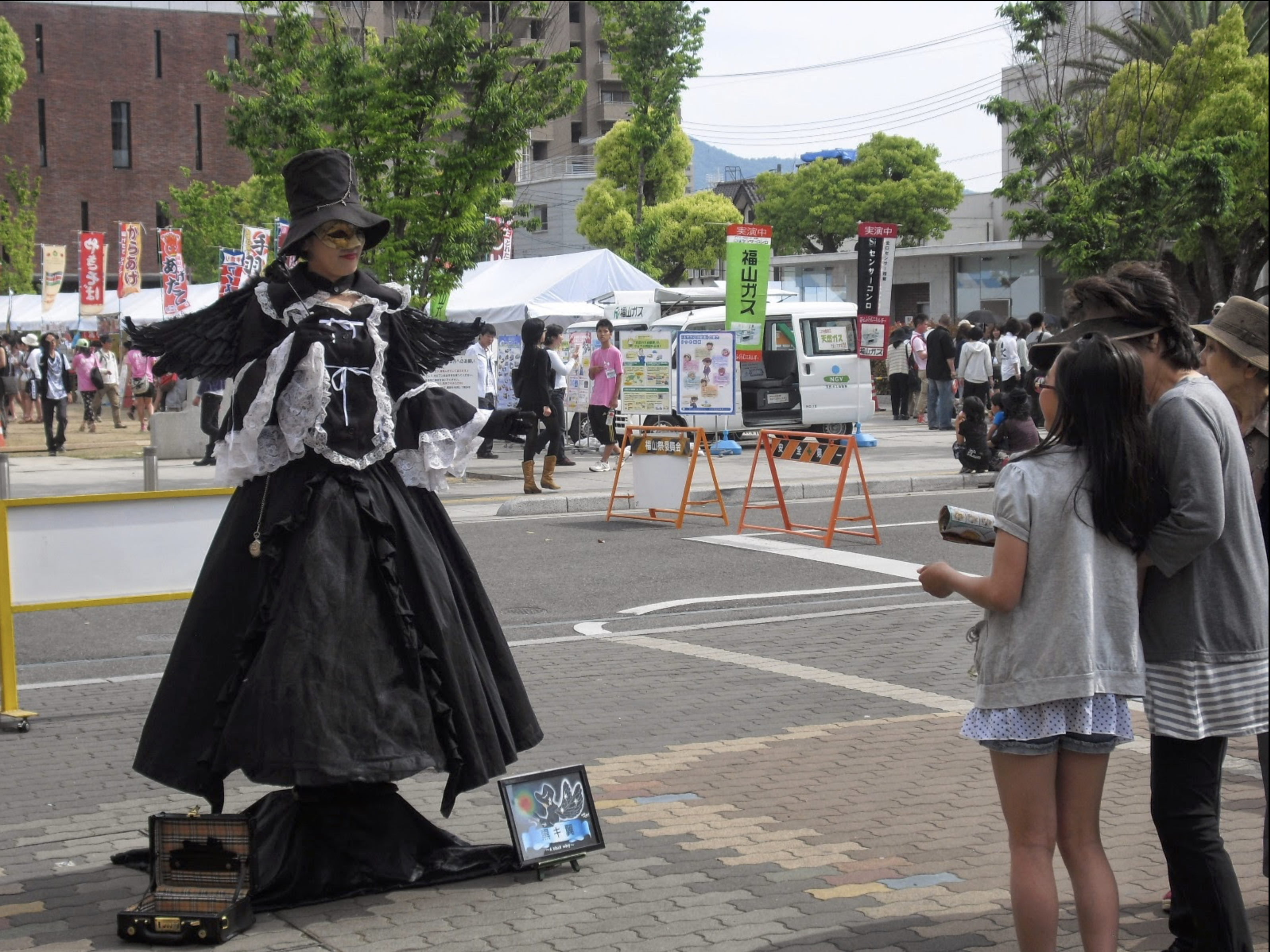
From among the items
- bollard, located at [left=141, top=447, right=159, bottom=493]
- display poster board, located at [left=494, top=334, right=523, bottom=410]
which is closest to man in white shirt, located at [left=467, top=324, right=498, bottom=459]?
display poster board, located at [left=494, top=334, right=523, bottom=410]

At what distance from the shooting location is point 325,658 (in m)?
4.28

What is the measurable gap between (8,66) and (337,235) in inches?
1076

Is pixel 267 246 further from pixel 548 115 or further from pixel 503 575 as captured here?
pixel 503 575

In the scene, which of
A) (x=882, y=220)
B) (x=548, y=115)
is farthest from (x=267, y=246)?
(x=882, y=220)

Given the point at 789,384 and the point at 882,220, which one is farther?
the point at 882,220

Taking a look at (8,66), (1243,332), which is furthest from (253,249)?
(1243,332)

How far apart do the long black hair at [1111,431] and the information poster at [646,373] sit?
15.7 meters

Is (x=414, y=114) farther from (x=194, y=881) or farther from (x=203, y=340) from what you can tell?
(x=194, y=881)

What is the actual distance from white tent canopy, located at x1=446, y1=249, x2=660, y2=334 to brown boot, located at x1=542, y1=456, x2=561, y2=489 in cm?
970

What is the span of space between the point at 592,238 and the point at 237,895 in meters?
51.2

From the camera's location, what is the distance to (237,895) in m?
4.23

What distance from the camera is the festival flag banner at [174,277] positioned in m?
32.2

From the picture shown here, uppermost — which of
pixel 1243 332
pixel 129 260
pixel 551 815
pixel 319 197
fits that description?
pixel 129 260

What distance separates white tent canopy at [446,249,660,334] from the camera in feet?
89.2
